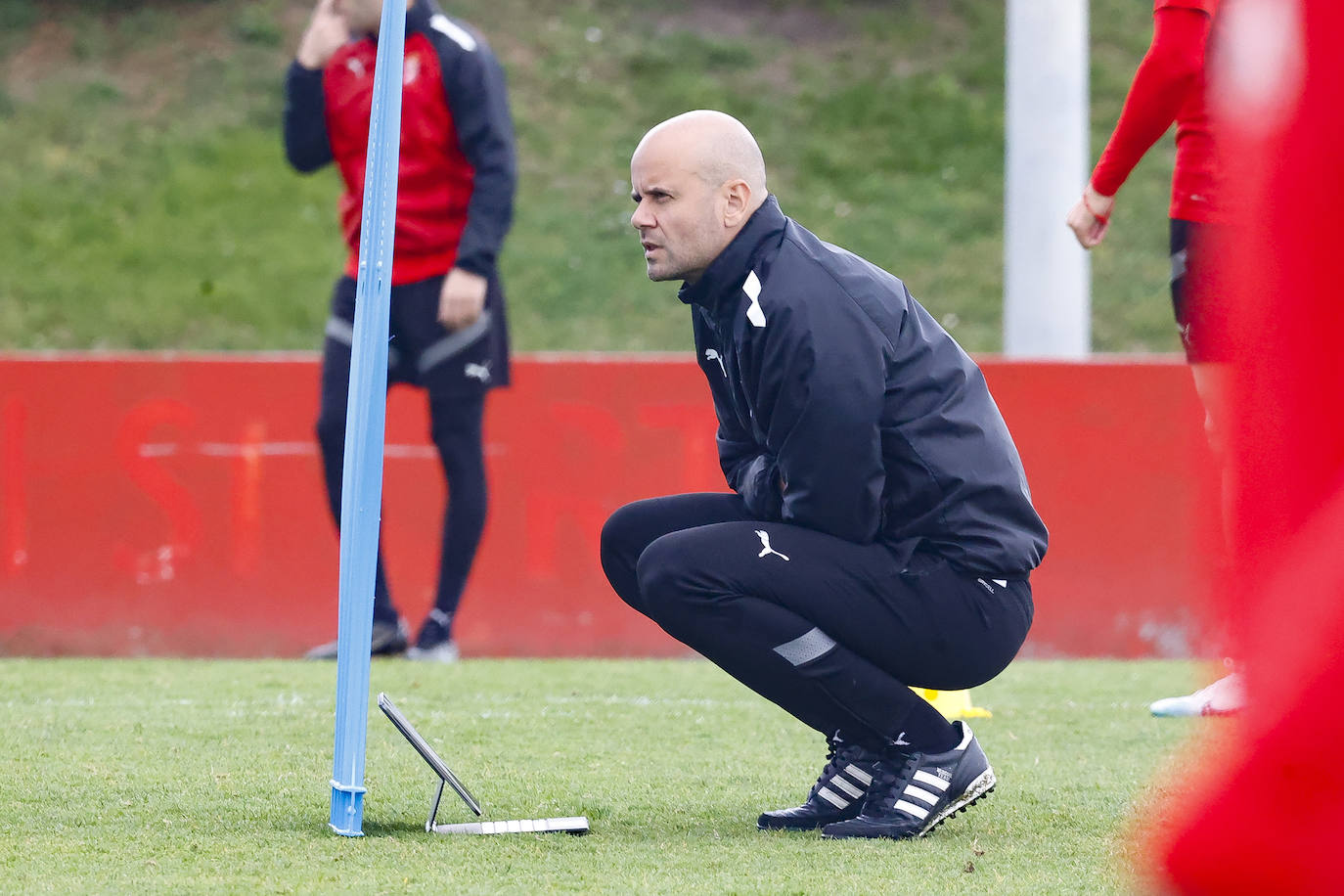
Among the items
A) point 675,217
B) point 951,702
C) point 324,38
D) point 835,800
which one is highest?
point 324,38

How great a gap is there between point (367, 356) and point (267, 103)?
13427 mm

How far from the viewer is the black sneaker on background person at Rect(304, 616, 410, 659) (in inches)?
219

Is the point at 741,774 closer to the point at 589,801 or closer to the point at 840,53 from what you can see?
the point at 589,801

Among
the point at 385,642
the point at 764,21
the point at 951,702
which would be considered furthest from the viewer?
the point at 764,21

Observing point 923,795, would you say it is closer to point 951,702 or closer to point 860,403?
point 860,403

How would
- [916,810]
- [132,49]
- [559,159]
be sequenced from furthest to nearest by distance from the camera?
[132,49]
[559,159]
[916,810]

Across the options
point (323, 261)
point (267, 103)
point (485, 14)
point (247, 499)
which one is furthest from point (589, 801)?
point (485, 14)

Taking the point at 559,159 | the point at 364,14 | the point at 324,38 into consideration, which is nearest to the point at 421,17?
the point at 364,14

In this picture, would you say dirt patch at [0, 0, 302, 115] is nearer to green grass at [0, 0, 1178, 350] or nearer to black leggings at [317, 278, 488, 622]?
green grass at [0, 0, 1178, 350]

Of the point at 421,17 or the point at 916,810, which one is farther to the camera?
the point at 421,17

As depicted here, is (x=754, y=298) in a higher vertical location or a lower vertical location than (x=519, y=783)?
higher

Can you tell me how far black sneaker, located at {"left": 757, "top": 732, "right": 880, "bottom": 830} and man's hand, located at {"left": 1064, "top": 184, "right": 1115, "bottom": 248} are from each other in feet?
5.87

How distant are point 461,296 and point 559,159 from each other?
32.0 feet

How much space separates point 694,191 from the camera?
302cm
